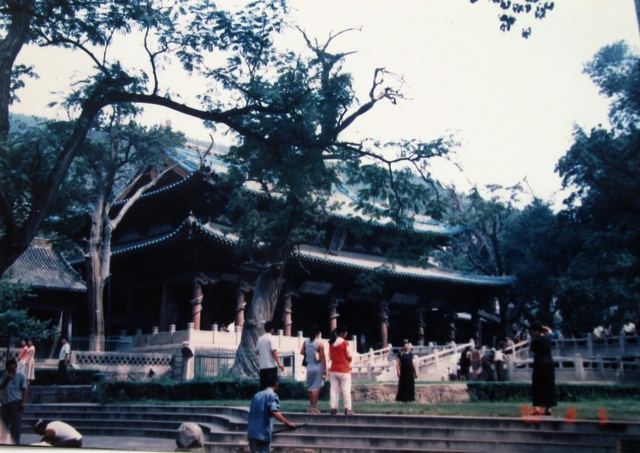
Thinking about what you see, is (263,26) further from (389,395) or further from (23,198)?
(389,395)

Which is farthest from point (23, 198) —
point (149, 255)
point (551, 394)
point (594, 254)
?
point (594, 254)

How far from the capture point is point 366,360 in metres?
17.4

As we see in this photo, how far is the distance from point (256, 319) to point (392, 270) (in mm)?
6362

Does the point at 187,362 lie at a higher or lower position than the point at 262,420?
higher

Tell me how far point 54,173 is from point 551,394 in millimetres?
6703

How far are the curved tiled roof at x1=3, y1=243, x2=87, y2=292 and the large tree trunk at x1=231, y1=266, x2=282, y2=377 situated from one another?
8406 millimetres

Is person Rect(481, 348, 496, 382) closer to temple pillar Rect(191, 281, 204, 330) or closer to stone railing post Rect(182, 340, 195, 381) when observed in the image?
stone railing post Rect(182, 340, 195, 381)

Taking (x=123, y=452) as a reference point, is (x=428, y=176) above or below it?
above

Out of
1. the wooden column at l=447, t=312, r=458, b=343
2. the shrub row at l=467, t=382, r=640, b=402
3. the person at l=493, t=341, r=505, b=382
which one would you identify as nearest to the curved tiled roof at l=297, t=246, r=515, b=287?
the wooden column at l=447, t=312, r=458, b=343

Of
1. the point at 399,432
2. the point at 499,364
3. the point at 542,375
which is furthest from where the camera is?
the point at 499,364

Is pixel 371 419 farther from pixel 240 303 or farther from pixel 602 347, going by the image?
A: pixel 602 347

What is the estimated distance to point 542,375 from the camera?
8.08m

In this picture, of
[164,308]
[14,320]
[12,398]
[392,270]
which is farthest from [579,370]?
[14,320]

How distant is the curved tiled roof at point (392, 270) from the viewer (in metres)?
18.8
